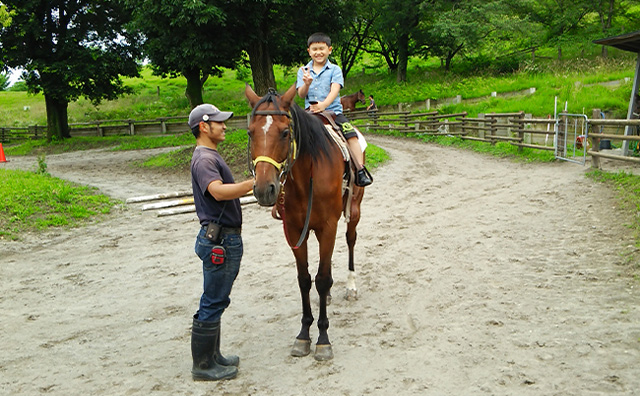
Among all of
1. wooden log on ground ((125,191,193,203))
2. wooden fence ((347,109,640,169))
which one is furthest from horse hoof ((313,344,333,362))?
wooden fence ((347,109,640,169))

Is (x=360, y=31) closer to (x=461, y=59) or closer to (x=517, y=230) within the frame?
(x=461, y=59)

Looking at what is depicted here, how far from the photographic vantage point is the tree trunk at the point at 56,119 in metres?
26.5

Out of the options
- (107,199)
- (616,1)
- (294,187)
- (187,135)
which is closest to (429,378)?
(294,187)

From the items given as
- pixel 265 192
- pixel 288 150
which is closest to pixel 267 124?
pixel 288 150

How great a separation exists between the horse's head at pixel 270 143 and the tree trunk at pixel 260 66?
1443 centimetres

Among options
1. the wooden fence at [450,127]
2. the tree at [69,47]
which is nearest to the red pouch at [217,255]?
the wooden fence at [450,127]

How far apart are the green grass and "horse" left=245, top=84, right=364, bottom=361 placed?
6.80 metres

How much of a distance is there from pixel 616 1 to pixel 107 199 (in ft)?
112

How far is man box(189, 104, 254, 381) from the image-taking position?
3.79m

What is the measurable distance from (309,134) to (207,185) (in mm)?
1022

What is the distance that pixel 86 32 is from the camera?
24.4 meters

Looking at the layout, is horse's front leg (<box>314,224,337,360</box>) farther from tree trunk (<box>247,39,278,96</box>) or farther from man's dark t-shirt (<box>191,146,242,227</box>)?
tree trunk (<box>247,39,278,96</box>)

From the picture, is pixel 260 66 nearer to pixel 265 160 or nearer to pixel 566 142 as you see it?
pixel 566 142

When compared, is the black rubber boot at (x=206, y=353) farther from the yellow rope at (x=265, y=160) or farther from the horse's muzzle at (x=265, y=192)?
the yellow rope at (x=265, y=160)
